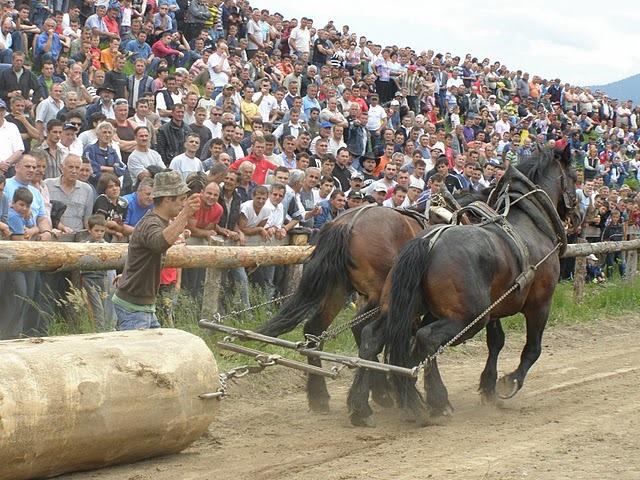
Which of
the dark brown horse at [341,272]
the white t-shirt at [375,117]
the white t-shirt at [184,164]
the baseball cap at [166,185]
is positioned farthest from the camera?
the white t-shirt at [375,117]

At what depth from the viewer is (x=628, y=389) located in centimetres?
859

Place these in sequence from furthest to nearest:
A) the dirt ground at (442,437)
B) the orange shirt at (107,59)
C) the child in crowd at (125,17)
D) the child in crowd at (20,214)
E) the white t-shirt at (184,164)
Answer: the child in crowd at (125,17), the orange shirt at (107,59), the white t-shirt at (184,164), the child in crowd at (20,214), the dirt ground at (442,437)

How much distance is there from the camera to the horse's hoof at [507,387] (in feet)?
26.4

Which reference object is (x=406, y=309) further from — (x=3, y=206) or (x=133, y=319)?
(x=3, y=206)

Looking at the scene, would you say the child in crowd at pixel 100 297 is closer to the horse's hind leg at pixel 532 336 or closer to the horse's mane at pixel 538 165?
the horse's hind leg at pixel 532 336

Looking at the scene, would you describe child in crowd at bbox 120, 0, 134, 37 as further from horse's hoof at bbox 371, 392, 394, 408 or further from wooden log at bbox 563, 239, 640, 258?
horse's hoof at bbox 371, 392, 394, 408

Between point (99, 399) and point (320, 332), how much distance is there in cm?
304

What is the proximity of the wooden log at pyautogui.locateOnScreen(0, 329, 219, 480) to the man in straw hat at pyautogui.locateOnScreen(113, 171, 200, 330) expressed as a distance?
77cm

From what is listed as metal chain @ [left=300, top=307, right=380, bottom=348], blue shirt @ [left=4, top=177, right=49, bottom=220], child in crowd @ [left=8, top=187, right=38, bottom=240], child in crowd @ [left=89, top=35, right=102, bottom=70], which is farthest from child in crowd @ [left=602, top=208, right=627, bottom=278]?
child in crowd @ [left=8, top=187, right=38, bottom=240]

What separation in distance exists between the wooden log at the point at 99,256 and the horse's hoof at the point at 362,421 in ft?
7.90

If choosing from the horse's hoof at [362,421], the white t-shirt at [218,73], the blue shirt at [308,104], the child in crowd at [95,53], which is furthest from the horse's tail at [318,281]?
the white t-shirt at [218,73]

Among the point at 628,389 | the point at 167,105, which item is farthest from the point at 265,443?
the point at 167,105

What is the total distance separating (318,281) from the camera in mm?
7879

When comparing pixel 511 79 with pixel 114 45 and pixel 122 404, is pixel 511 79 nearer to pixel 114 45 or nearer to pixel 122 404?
pixel 114 45
